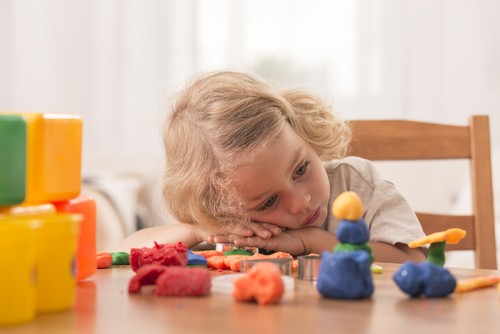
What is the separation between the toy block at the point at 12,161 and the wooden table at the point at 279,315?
102 mm

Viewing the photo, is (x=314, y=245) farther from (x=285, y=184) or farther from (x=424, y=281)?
(x=424, y=281)

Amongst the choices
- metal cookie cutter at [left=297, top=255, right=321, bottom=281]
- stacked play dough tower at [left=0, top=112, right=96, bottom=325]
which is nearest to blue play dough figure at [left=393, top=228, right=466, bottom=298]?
metal cookie cutter at [left=297, top=255, right=321, bottom=281]

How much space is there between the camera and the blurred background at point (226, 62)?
2.80 metres

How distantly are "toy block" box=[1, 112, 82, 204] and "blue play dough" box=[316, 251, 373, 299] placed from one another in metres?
0.25

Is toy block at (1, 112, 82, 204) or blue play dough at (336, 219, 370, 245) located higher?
toy block at (1, 112, 82, 204)

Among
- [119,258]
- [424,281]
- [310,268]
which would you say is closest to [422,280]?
[424,281]

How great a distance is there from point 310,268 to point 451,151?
858mm

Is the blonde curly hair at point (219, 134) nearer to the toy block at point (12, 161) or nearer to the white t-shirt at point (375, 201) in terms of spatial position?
the white t-shirt at point (375, 201)

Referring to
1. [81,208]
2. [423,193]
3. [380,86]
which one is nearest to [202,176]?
[81,208]

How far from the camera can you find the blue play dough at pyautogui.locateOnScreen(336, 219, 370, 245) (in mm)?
684

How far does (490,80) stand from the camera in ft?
9.18

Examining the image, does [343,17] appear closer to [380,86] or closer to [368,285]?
[380,86]

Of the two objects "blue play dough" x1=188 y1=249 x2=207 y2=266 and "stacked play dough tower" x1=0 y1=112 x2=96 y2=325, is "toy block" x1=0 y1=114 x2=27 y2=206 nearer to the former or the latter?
"stacked play dough tower" x1=0 y1=112 x2=96 y2=325

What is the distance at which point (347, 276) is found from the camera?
2.18 ft
